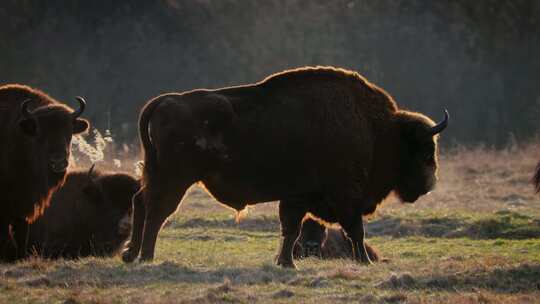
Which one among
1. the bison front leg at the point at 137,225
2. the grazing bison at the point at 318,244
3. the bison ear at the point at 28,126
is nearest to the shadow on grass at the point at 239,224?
the grazing bison at the point at 318,244

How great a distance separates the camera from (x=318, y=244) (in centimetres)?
1527

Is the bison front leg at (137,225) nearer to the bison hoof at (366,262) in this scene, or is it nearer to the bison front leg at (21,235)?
the bison front leg at (21,235)

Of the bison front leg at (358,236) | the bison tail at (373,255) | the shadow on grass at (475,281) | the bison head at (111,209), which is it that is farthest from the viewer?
the bison head at (111,209)

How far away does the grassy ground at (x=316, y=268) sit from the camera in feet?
31.6

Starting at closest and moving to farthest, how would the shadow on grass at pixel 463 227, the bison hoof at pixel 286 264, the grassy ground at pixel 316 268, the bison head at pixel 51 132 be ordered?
1. the grassy ground at pixel 316 268
2. the bison hoof at pixel 286 264
3. the bison head at pixel 51 132
4. the shadow on grass at pixel 463 227

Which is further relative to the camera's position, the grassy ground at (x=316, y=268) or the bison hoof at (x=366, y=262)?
the bison hoof at (x=366, y=262)

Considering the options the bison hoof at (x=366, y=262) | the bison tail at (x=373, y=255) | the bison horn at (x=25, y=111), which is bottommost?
the bison tail at (x=373, y=255)

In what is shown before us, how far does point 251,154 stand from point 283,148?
0.40 m

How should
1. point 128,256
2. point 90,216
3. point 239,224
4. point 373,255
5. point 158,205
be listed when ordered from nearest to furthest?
point 158,205, point 128,256, point 373,255, point 90,216, point 239,224

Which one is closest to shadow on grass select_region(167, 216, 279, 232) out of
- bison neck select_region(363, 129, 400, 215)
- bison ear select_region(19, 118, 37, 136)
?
bison neck select_region(363, 129, 400, 215)

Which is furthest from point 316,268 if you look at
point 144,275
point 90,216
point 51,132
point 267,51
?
point 267,51

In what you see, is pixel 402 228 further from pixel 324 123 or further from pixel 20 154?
pixel 20 154

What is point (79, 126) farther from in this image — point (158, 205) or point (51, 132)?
point (158, 205)

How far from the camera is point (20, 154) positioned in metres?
12.6
